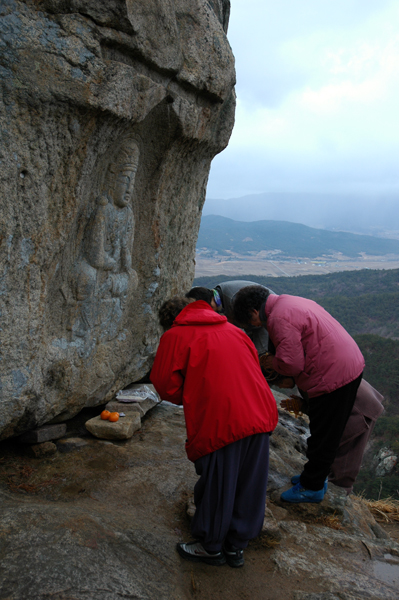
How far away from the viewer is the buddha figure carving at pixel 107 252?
4180mm

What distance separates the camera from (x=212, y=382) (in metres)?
2.52

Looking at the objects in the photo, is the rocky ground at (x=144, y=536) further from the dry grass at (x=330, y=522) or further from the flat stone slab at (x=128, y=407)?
the flat stone slab at (x=128, y=407)

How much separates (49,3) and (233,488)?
350 cm

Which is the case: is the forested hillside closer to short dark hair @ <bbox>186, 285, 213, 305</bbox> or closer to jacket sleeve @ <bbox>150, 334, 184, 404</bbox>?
short dark hair @ <bbox>186, 285, 213, 305</bbox>

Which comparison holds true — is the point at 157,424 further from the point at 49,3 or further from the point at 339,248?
the point at 339,248

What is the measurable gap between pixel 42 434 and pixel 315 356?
261cm

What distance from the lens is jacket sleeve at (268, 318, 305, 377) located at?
3199mm

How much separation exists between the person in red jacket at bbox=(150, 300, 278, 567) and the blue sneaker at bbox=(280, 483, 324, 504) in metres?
0.99

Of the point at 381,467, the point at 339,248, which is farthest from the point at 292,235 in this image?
the point at 381,467

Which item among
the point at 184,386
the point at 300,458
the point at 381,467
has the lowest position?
the point at 381,467

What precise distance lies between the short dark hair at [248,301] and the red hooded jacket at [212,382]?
2.22ft

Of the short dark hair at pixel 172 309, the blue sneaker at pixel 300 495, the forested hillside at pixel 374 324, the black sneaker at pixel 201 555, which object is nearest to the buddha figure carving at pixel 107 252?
the short dark hair at pixel 172 309

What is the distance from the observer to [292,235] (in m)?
90.4

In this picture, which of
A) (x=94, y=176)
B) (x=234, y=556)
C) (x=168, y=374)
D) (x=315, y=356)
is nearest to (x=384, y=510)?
(x=315, y=356)
